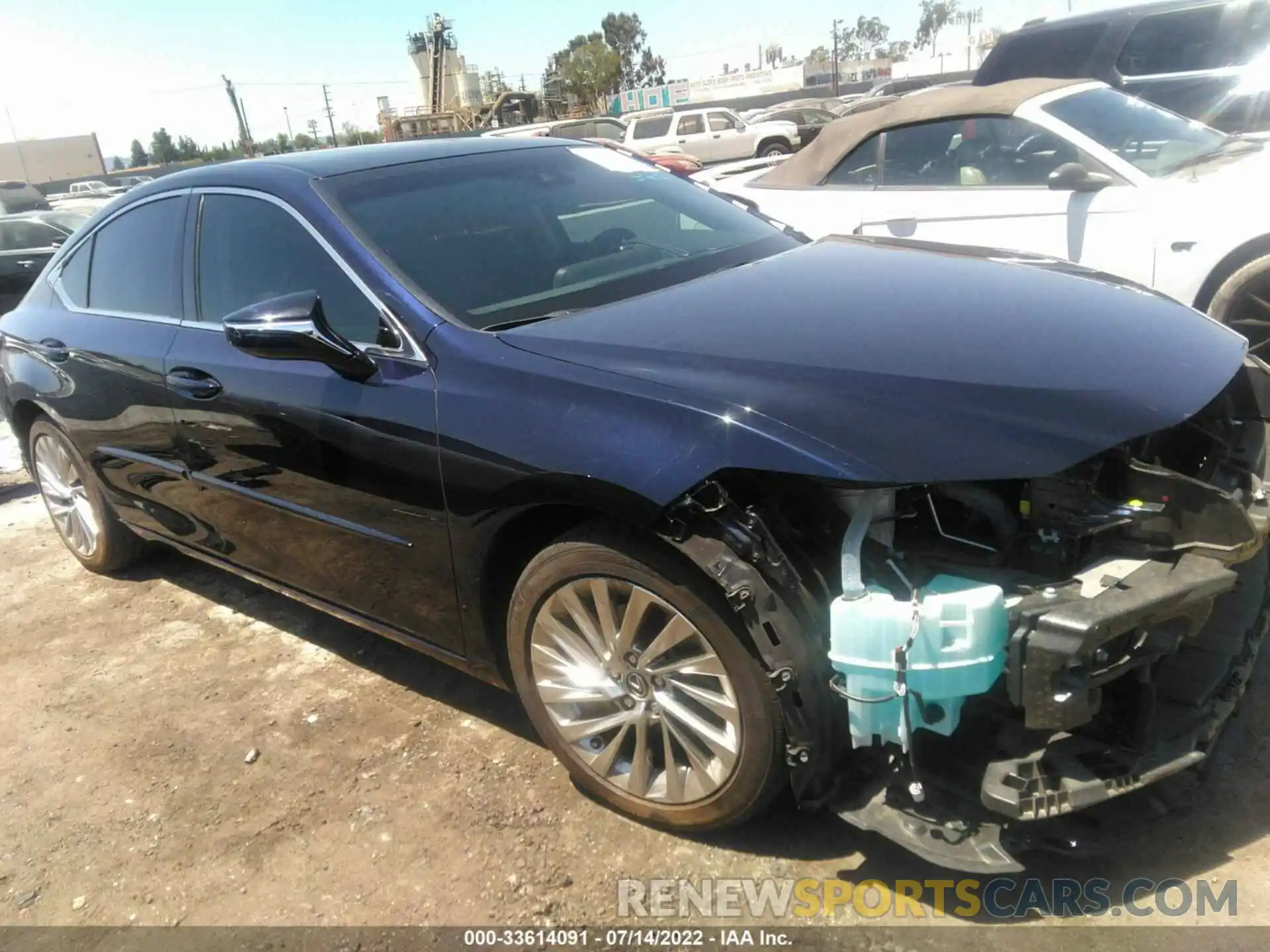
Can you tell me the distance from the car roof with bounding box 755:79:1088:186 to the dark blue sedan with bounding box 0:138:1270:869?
252cm

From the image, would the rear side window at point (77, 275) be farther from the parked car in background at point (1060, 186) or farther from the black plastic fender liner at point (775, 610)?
the parked car in background at point (1060, 186)

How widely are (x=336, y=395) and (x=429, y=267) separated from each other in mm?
444

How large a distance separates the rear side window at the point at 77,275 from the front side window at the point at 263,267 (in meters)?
0.97

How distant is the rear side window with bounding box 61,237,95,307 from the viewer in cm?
405

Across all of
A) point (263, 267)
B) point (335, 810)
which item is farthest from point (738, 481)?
point (263, 267)

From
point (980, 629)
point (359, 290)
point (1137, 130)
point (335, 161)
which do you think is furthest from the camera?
point (1137, 130)

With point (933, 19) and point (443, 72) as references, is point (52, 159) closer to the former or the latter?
point (443, 72)

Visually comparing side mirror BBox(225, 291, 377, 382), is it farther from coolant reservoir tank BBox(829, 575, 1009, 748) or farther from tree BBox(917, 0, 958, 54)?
tree BBox(917, 0, 958, 54)

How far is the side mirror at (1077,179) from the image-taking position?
472 centimetres

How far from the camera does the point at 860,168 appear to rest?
569 centimetres

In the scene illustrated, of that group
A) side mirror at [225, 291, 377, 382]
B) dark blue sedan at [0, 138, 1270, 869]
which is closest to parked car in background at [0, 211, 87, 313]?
dark blue sedan at [0, 138, 1270, 869]

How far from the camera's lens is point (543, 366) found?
237 cm

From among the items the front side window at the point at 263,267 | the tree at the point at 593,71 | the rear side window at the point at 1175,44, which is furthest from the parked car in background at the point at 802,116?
the tree at the point at 593,71

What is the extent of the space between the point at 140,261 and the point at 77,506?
142cm
